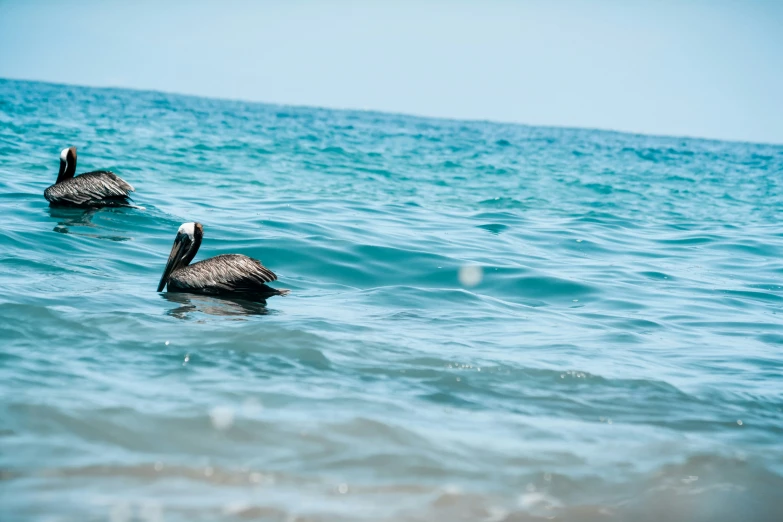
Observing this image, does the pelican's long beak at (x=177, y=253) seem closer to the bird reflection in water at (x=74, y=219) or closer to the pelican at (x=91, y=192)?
the bird reflection in water at (x=74, y=219)

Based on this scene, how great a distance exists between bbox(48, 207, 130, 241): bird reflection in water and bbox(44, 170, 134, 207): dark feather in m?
0.15

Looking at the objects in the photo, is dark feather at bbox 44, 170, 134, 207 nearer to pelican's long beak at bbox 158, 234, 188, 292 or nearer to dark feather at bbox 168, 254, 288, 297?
pelican's long beak at bbox 158, 234, 188, 292

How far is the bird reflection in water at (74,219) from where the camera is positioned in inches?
432

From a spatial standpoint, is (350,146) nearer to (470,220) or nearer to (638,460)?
(470,220)

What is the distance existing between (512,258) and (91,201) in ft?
22.8

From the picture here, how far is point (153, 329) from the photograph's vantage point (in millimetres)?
6480

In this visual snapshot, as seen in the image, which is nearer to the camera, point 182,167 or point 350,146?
point 182,167

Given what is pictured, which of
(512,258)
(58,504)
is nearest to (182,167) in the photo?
(512,258)

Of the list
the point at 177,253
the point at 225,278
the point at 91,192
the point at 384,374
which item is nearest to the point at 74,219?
the point at 91,192

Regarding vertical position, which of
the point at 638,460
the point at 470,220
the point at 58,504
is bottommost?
the point at 58,504

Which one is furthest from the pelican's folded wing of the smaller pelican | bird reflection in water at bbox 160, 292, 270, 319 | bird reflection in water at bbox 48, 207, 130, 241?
bird reflection in water at bbox 48, 207, 130, 241

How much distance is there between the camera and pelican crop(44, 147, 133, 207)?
1288 cm

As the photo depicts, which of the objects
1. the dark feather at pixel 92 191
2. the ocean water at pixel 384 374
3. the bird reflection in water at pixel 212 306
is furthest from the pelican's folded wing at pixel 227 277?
the dark feather at pixel 92 191

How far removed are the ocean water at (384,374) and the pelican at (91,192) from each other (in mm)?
415
